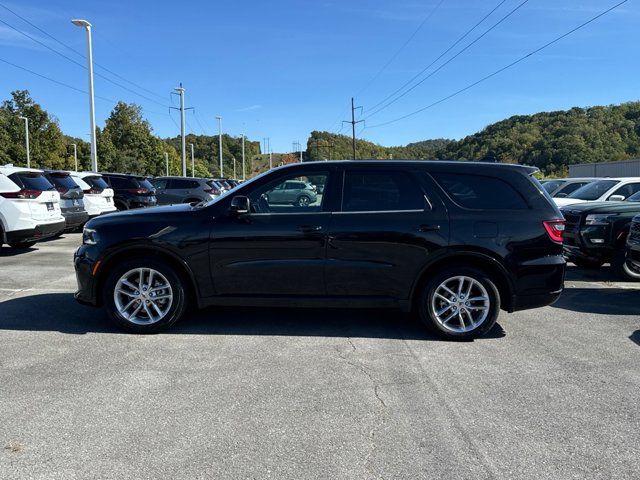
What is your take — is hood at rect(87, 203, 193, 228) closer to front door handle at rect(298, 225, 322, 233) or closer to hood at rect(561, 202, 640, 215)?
front door handle at rect(298, 225, 322, 233)

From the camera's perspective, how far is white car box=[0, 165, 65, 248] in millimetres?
9805

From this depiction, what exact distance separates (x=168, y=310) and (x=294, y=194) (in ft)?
5.76

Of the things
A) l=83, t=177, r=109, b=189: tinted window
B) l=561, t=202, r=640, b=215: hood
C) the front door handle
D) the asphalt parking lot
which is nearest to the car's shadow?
the asphalt parking lot

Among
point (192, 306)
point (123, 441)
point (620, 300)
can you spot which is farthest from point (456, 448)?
point (620, 300)

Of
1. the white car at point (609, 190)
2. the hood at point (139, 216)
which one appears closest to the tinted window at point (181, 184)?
the white car at point (609, 190)

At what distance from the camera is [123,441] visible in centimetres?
319

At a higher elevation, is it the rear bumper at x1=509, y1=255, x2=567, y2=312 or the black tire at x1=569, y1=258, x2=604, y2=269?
the rear bumper at x1=509, y1=255, x2=567, y2=312

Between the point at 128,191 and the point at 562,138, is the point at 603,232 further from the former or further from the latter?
the point at 562,138

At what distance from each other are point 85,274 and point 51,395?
1808 mm

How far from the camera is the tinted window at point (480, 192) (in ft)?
17.2

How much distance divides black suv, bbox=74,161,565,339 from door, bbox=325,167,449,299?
0.01 m

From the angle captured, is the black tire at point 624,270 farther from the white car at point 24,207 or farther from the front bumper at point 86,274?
the white car at point 24,207

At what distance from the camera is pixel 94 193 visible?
14.4 m

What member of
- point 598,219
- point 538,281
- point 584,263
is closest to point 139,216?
point 538,281
